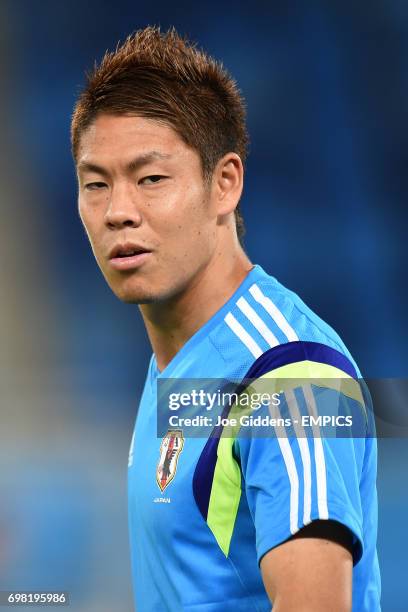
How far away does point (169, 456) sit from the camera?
62.3 inches

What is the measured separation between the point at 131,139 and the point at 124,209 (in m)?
0.13

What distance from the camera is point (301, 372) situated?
139 cm

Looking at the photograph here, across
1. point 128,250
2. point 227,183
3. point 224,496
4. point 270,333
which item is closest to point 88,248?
point 227,183

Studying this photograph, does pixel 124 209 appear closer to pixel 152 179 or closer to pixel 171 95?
pixel 152 179

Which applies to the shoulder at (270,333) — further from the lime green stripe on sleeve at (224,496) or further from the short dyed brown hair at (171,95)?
the short dyed brown hair at (171,95)

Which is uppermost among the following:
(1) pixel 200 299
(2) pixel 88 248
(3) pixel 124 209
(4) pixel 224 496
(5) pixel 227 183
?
(2) pixel 88 248

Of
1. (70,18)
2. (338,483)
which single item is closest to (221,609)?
(338,483)

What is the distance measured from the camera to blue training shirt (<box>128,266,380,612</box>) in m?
1.30

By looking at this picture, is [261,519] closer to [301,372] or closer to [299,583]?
[299,583]

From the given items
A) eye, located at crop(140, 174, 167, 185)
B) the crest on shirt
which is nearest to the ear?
eye, located at crop(140, 174, 167, 185)

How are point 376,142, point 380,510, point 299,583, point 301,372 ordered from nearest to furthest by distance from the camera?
1. point 299,583
2. point 301,372
3. point 380,510
4. point 376,142

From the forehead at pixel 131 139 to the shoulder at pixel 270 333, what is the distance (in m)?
0.29

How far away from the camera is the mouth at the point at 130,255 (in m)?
1.62

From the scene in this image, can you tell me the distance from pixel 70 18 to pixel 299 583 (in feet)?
14.8
